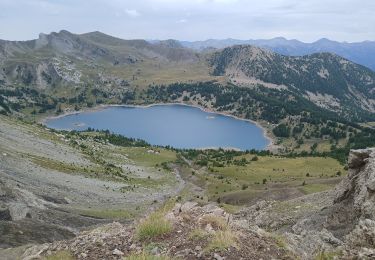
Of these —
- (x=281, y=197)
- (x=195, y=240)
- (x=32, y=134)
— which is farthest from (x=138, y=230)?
(x=32, y=134)

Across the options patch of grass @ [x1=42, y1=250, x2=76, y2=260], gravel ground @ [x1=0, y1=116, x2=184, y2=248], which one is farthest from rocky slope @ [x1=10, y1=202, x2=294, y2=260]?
gravel ground @ [x1=0, y1=116, x2=184, y2=248]

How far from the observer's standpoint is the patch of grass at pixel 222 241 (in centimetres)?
1191

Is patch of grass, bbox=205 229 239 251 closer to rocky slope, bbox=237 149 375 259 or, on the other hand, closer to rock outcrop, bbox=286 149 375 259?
rocky slope, bbox=237 149 375 259

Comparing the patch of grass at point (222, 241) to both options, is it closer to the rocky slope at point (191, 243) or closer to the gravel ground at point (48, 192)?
the rocky slope at point (191, 243)

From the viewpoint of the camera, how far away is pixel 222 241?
39.7 feet

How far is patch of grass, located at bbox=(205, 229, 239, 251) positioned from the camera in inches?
469

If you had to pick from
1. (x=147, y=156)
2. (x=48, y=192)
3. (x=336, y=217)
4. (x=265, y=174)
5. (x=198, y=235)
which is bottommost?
(x=147, y=156)

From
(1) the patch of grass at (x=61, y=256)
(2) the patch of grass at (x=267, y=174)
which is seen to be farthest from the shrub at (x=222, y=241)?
(2) the patch of grass at (x=267, y=174)

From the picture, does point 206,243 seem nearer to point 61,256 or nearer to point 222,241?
point 222,241

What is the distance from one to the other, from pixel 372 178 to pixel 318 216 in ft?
18.3

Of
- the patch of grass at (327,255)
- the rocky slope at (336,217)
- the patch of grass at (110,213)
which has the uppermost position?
the patch of grass at (327,255)

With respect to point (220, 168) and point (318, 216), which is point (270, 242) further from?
point (220, 168)

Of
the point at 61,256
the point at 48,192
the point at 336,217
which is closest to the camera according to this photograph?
the point at 61,256

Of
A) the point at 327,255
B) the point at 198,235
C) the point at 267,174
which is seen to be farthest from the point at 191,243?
the point at 267,174
